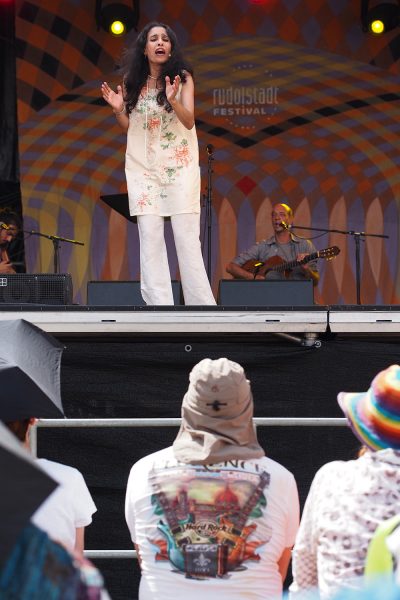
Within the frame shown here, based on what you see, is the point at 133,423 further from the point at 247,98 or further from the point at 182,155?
the point at 247,98

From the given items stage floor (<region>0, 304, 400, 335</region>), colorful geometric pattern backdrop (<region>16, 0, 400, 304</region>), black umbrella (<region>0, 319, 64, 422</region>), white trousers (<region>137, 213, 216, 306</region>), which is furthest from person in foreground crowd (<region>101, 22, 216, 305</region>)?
colorful geometric pattern backdrop (<region>16, 0, 400, 304</region>)

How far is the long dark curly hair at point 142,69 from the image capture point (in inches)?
228

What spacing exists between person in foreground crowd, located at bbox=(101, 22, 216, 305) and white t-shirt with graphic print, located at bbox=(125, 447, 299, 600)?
3.13 metres

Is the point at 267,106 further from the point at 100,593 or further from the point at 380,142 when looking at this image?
the point at 100,593

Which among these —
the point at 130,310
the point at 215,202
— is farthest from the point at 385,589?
the point at 215,202

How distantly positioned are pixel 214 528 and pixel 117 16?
26.7ft

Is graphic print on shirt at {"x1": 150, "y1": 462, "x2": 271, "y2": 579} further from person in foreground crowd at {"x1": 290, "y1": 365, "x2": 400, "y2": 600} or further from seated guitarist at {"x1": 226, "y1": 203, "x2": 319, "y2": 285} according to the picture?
seated guitarist at {"x1": 226, "y1": 203, "x2": 319, "y2": 285}

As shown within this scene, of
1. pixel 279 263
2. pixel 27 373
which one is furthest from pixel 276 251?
pixel 27 373

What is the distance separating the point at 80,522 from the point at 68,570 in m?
1.54

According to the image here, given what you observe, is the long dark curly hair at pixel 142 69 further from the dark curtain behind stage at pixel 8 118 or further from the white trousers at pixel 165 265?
the dark curtain behind stage at pixel 8 118

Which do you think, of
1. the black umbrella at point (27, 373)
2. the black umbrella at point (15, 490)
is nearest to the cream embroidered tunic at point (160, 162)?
the black umbrella at point (27, 373)

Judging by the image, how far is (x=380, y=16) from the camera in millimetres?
9875

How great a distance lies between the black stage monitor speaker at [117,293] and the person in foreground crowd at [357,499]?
4.51 metres

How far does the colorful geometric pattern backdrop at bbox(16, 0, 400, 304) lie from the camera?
10.2m
